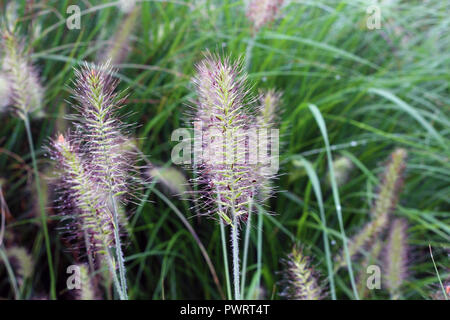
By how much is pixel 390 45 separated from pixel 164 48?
1327 mm

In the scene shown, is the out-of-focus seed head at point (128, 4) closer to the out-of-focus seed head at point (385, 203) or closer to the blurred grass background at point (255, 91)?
the blurred grass background at point (255, 91)

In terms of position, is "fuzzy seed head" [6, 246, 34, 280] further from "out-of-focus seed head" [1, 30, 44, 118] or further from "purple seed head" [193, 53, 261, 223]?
"purple seed head" [193, 53, 261, 223]

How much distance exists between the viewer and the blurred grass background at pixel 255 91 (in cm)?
198

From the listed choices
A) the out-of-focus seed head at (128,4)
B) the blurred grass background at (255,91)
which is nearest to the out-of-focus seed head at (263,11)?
the blurred grass background at (255,91)

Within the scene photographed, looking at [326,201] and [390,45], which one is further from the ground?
[390,45]

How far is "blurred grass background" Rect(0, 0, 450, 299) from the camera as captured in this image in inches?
78.1

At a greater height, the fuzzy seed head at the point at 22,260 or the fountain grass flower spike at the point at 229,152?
the fountain grass flower spike at the point at 229,152

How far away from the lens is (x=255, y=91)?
1785 millimetres

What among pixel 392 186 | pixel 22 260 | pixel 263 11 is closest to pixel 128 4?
pixel 263 11

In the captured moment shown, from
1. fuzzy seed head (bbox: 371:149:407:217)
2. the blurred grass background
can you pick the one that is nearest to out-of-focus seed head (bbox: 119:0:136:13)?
the blurred grass background

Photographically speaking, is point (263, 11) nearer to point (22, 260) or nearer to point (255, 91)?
point (255, 91)
